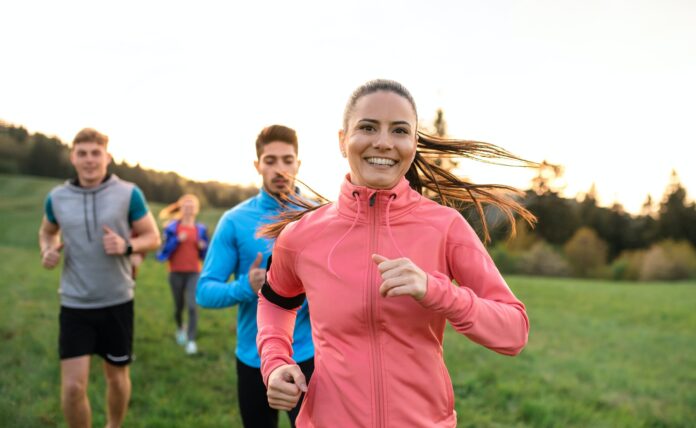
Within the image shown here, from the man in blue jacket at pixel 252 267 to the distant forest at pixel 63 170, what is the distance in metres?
41.3

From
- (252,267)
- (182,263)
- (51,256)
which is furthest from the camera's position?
(182,263)

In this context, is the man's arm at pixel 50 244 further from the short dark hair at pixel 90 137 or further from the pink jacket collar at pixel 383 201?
the pink jacket collar at pixel 383 201

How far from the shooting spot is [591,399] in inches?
291

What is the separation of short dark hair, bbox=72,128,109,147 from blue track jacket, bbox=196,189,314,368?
1.60 m

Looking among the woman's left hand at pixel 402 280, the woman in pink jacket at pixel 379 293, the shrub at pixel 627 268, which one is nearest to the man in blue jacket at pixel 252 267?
the woman in pink jacket at pixel 379 293

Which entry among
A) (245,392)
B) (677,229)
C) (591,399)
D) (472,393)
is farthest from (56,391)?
(677,229)

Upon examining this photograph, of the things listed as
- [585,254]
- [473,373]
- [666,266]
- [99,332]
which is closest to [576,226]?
[585,254]

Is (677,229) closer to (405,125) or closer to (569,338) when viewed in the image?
(569,338)

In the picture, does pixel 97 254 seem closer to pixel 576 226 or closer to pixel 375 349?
pixel 375 349

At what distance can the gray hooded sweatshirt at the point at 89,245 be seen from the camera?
15.2 feet

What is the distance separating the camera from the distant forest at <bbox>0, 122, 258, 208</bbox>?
4947 centimetres

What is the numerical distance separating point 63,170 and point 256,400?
2354 inches

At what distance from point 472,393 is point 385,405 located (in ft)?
18.3

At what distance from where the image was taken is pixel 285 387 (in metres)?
2.13
